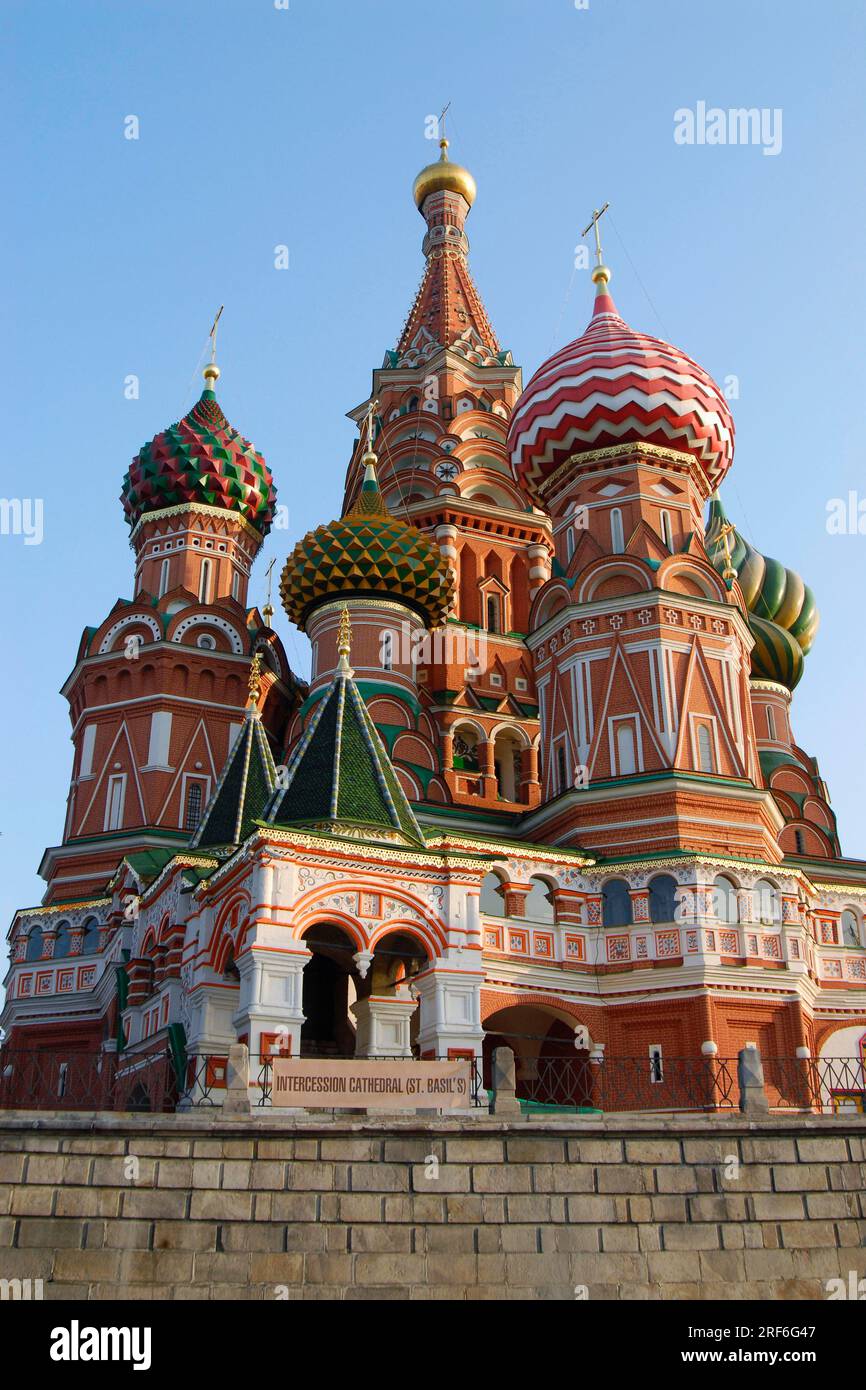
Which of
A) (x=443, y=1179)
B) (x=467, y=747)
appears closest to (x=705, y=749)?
(x=467, y=747)

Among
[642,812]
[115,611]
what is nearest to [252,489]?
[115,611]

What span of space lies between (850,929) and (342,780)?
31.0ft

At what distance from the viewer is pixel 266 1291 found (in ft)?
31.9

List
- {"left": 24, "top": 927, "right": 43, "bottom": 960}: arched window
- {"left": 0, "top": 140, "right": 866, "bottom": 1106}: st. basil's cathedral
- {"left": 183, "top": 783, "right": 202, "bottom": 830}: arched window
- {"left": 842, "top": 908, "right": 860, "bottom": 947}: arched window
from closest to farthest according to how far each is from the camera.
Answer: {"left": 0, "top": 140, "right": 866, "bottom": 1106}: st. basil's cathedral
{"left": 842, "top": 908, "right": 860, "bottom": 947}: arched window
{"left": 24, "top": 927, "right": 43, "bottom": 960}: arched window
{"left": 183, "top": 783, "right": 202, "bottom": 830}: arched window

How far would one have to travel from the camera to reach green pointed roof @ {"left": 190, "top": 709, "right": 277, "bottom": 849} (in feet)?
61.1

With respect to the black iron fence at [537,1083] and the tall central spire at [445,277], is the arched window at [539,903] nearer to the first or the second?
the black iron fence at [537,1083]

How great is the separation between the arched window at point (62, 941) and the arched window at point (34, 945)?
12.0 inches

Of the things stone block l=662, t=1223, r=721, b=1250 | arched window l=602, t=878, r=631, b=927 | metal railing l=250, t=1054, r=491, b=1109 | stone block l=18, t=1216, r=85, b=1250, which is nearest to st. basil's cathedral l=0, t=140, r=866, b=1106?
arched window l=602, t=878, r=631, b=927

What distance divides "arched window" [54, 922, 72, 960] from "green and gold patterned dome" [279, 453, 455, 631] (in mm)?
6635

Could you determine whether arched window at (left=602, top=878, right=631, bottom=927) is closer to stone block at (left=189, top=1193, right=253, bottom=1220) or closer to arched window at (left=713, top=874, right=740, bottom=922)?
arched window at (left=713, top=874, right=740, bottom=922)

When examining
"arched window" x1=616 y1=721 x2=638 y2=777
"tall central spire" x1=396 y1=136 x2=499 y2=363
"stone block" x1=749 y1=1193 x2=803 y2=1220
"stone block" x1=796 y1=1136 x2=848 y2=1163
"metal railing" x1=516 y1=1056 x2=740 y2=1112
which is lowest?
"stone block" x1=749 y1=1193 x2=803 y2=1220
